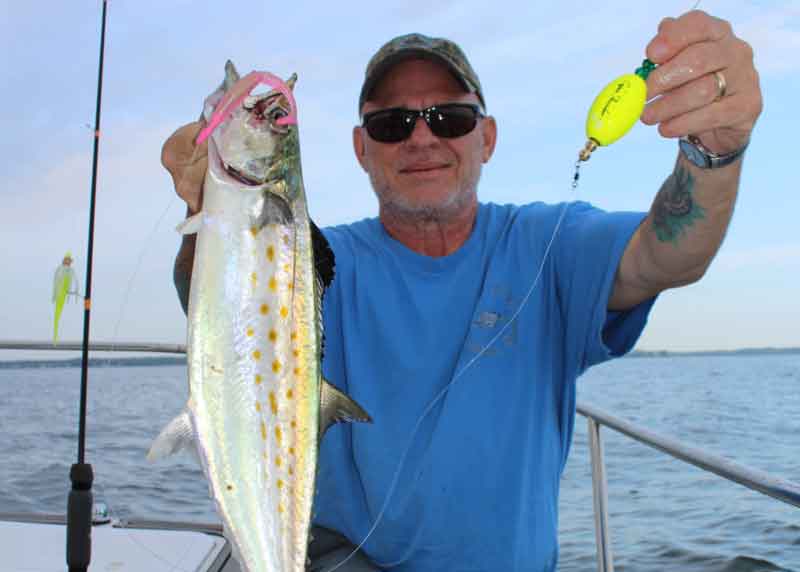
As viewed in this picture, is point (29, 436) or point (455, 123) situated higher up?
point (455, 123)

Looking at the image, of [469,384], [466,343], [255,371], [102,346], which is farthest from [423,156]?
[102,346]

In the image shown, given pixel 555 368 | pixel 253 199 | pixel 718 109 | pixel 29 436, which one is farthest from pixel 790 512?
pixel 29 436

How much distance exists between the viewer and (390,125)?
3.04m

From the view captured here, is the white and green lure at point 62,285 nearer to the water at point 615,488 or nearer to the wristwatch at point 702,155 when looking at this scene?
the water at point 615,488

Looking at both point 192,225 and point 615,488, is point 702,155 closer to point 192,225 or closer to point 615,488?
point 192,225

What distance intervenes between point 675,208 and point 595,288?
47 centimetres

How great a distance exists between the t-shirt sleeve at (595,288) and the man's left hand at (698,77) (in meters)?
0.83

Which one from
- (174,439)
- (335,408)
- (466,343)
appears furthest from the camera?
(466,343)

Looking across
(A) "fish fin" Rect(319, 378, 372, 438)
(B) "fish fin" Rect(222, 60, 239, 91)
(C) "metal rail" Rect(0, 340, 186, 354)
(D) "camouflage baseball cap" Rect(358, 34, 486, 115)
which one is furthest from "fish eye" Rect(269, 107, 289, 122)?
(C) "metal rail" Rect(0, 340, 186, 354)

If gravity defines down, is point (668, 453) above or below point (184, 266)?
below

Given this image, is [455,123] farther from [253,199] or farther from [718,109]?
[253,199]

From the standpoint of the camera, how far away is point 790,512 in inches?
379

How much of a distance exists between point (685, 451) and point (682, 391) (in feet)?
118

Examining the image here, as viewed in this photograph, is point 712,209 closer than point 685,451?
Yes
